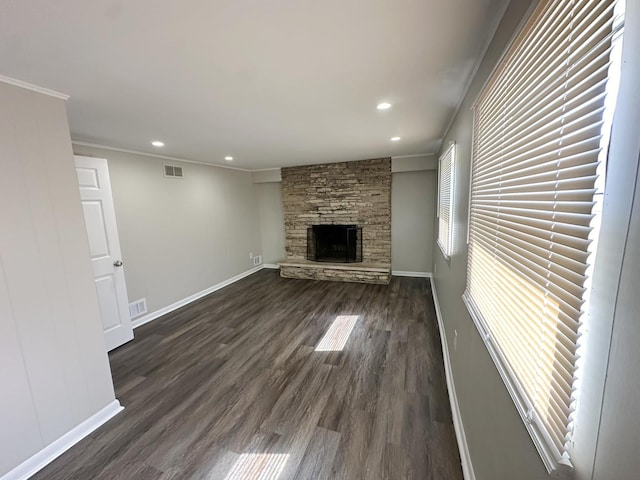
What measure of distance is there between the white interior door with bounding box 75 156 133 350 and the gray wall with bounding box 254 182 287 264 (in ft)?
10.7

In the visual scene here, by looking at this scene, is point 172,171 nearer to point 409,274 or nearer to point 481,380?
point 481,380

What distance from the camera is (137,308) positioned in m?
3.48

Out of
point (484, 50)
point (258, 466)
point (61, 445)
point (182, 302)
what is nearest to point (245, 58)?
point (484, 50)

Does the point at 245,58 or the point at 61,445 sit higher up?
the point at 245,58

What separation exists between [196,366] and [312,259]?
326 centimetres

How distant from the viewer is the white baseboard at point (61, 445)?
156 cm

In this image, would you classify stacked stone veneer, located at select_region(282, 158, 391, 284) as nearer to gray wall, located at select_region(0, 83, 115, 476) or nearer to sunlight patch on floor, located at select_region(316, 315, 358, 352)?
sunlight patch on floor, located at select_region(316, 315, 358, 352)

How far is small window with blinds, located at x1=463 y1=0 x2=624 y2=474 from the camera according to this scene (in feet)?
1.80

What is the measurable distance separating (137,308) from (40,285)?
2.05 meters

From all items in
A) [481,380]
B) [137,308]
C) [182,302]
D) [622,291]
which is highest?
[622,291]

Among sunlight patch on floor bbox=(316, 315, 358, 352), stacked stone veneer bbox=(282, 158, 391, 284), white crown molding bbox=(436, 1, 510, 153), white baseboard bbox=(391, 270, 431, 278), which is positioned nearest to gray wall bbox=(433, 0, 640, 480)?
white crown molding bbox=(436, 1, 510, 153)

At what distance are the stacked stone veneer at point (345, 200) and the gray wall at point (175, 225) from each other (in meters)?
1.08

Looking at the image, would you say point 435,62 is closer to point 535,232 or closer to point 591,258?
point 535,232

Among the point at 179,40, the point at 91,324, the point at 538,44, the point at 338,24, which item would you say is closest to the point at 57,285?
the point at 91,324
